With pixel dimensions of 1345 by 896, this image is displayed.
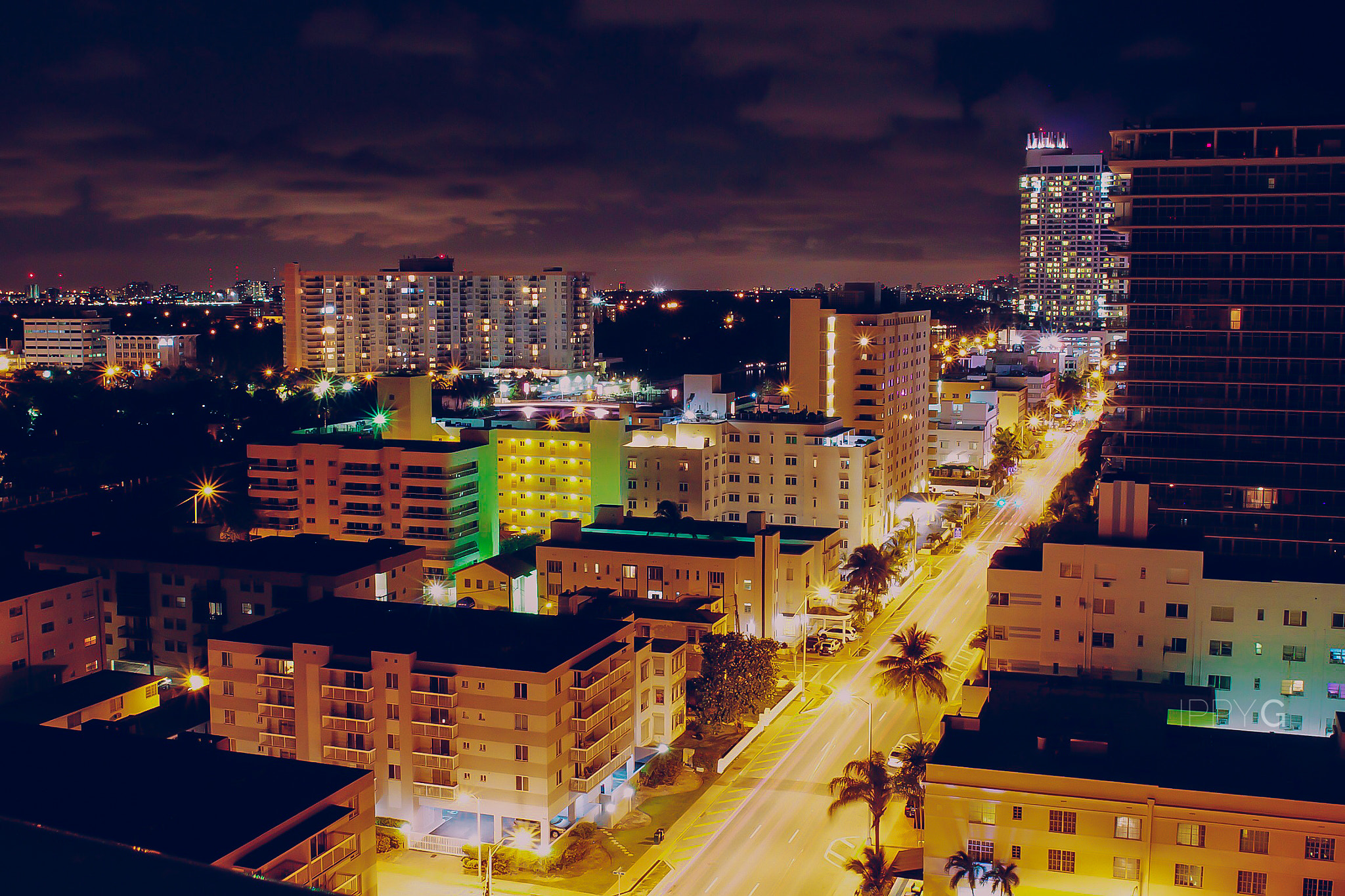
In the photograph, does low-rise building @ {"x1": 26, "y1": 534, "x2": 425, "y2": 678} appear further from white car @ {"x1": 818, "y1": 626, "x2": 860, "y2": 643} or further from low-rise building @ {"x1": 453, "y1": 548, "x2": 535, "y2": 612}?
white car @ {"x1": 818, "y1": 626, "x2": 860, "y2": 643}

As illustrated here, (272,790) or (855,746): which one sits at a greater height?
(272,790)

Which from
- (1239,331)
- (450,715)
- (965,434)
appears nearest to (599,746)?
(450,715)

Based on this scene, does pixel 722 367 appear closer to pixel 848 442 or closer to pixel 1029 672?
pixel 848 442

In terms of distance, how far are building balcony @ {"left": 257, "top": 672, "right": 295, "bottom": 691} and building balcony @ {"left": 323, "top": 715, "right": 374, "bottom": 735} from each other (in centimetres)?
131

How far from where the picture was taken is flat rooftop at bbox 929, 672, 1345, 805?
2256 cm

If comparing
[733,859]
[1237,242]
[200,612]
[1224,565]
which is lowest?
[733,859]

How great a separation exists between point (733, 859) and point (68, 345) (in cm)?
14142

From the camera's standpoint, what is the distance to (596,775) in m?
28.7

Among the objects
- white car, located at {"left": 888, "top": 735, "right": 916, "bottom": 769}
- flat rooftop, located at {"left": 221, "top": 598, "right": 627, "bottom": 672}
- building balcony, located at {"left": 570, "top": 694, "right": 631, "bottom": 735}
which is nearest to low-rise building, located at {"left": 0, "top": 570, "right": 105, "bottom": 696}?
flat rooftop, located at {"left": 221, "top": 598, "right": 627, "bottom": 672}

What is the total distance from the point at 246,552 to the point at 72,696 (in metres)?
9.40

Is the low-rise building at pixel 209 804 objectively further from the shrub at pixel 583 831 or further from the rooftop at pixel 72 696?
the rooftop at pixel 72 696

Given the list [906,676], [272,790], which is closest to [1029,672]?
[906,676]

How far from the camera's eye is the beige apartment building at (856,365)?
62938 millimetres

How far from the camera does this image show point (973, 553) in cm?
5625
